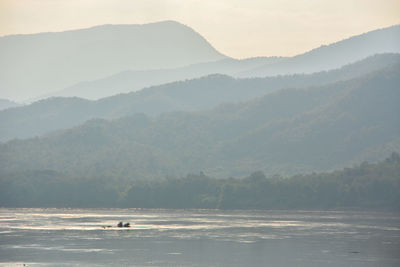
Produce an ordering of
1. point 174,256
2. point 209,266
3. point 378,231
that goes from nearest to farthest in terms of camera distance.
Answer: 1. point 209,266
2. point 174,256
3. point 378,231

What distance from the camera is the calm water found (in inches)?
3642

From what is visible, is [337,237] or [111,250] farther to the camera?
[337,237]

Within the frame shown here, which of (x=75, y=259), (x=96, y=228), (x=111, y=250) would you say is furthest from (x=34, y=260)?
(x=96, y=228)

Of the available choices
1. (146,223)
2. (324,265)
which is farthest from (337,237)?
(146,223)

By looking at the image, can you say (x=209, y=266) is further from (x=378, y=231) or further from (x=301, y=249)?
(x=378, y=231)

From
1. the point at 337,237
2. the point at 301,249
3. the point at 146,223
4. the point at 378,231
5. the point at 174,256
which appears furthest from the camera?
the point at 146,223

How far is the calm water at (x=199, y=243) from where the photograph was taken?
92.5 metres

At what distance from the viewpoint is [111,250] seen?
337 ft

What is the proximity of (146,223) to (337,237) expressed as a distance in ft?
139

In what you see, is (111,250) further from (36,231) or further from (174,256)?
(36,231)

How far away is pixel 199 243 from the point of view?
111 m

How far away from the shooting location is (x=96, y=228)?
13500cm

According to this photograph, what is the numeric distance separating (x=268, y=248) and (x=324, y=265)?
57.4 ft

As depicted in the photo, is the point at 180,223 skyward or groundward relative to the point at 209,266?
skyward
